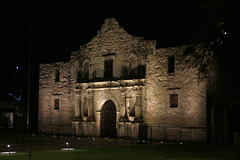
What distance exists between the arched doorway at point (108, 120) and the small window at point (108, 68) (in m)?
2.24

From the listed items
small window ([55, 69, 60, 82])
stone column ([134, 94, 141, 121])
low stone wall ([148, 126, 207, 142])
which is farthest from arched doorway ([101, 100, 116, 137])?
small window ([55, 69, 60, 82])

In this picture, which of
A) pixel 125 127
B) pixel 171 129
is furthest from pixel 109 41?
pixel 171 129

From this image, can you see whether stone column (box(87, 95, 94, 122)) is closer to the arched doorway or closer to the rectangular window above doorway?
the arched doorway

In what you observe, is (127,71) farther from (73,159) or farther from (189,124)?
(73,159)

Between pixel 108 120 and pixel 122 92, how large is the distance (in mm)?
2958

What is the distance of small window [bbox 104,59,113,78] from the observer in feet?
110

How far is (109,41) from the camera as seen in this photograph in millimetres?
33625

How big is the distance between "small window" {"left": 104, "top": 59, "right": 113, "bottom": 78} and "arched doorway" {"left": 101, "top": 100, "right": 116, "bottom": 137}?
2.24 meters

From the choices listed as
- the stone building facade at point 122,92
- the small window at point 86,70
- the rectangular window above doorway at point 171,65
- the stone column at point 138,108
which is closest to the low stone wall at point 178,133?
the stone building facade at point 122,92

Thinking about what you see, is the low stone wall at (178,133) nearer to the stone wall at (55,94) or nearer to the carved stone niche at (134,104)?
the carved stone niche at (134,104)

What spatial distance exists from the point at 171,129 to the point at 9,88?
32.6 metres

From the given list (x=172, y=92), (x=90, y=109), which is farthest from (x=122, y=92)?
(x=172, y=92)

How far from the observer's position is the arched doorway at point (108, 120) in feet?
108

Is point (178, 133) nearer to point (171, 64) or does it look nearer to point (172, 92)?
point (172, 92)
